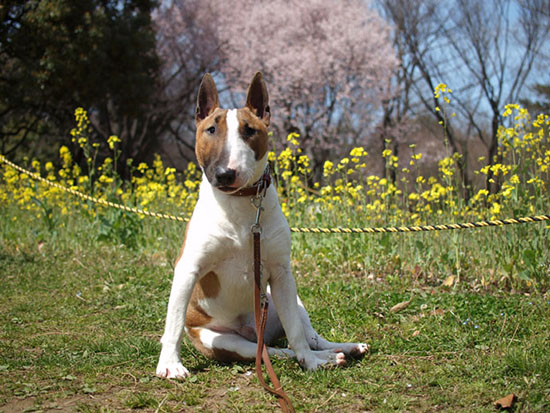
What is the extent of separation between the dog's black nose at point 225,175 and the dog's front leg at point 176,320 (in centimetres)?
51

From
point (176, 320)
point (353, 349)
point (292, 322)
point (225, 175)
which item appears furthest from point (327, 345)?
point (225, 175)

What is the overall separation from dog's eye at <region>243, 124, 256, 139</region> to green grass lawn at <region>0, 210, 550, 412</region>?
3.83 feet

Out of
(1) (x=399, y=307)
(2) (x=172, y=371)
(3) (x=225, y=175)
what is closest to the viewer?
(3) (x=225, y=175)

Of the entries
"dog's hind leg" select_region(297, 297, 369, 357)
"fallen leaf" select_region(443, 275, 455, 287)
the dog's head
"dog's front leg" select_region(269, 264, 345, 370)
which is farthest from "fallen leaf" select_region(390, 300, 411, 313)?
the dog's head

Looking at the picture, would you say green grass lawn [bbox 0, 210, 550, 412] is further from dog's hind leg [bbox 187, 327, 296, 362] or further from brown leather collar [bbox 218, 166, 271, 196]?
brown leather collar [bbox 218, 166, 271, 196]

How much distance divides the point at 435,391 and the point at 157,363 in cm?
142

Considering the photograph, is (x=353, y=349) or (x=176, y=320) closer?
(x=176, y=320)

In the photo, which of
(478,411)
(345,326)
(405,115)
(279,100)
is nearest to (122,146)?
(279,100)

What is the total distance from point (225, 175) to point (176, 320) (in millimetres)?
779

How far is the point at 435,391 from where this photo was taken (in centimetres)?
223

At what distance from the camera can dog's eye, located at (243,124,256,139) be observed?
235 centimetres

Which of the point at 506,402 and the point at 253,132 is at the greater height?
the point at 253,132

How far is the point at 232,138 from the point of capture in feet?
7.57

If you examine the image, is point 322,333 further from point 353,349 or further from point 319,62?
point 319,62
